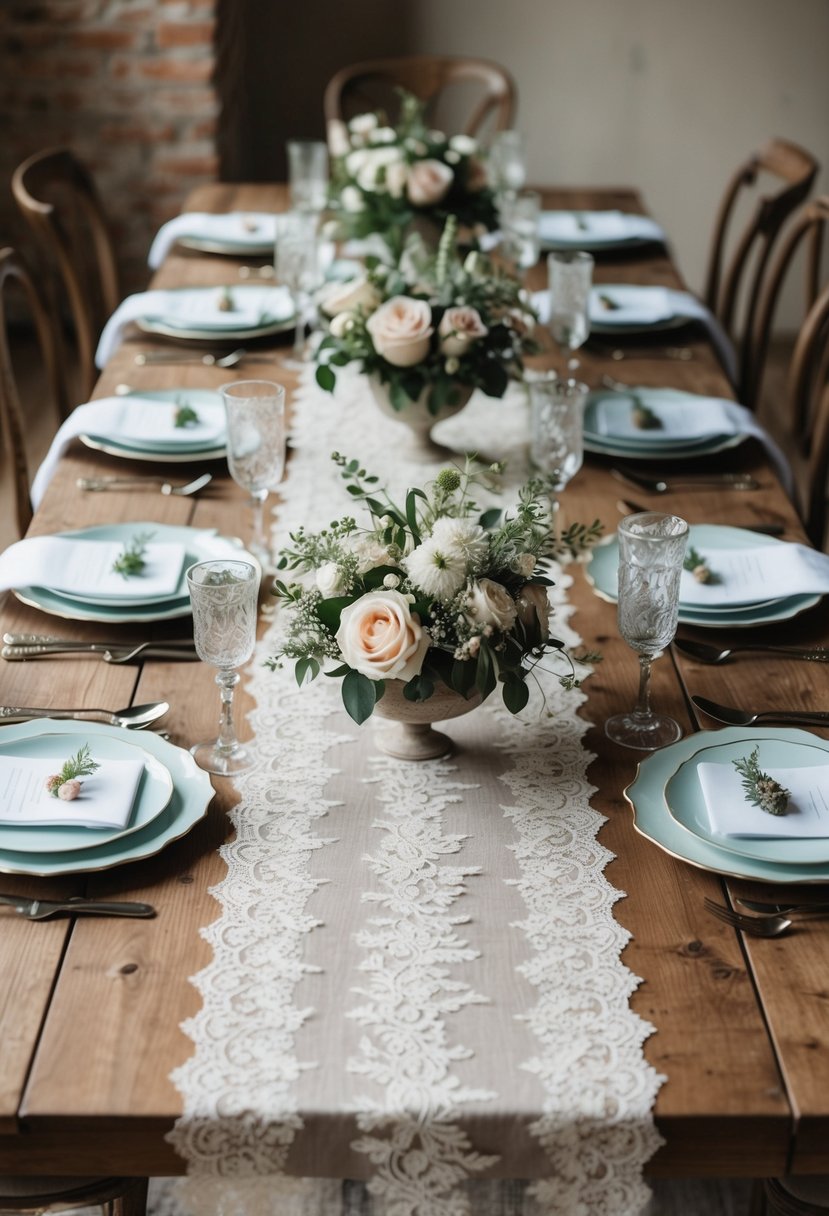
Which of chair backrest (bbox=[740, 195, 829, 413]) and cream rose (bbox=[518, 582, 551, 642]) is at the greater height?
cream rose (bbox=[518, 582, 551, 642])

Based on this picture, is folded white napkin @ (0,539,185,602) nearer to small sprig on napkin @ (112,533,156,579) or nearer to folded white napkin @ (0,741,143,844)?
small sprig on napkin @ (112,533,156,579)

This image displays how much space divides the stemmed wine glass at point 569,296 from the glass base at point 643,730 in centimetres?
100

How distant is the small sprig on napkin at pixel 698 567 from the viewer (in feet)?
5.41

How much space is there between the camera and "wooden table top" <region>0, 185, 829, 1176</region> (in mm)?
961

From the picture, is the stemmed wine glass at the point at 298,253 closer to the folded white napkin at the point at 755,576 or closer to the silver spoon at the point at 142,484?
the silver spoon at the point at 142,484

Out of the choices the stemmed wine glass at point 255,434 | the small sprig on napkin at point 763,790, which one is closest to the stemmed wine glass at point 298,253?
the stemmed wine glass at point 255,434

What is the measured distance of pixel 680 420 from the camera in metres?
2.12

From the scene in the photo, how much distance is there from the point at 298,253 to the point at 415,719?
1225 millimetres

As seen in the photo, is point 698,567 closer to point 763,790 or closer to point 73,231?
point 763,790

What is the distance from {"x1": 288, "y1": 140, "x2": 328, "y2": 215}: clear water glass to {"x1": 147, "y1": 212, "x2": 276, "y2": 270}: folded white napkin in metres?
0.09

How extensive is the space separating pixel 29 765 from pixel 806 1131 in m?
0.74

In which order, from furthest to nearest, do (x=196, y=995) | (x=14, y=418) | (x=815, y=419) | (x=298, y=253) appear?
(x=815, y=419)
(x=298, y=253)
(x=14, y=418)
(x=196, y=995)

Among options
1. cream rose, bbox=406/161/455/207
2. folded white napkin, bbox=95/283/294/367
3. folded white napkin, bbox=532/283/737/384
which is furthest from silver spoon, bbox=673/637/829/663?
cream rose, bbox=406/161/455/207

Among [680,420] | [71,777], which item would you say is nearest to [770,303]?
[680,420]
